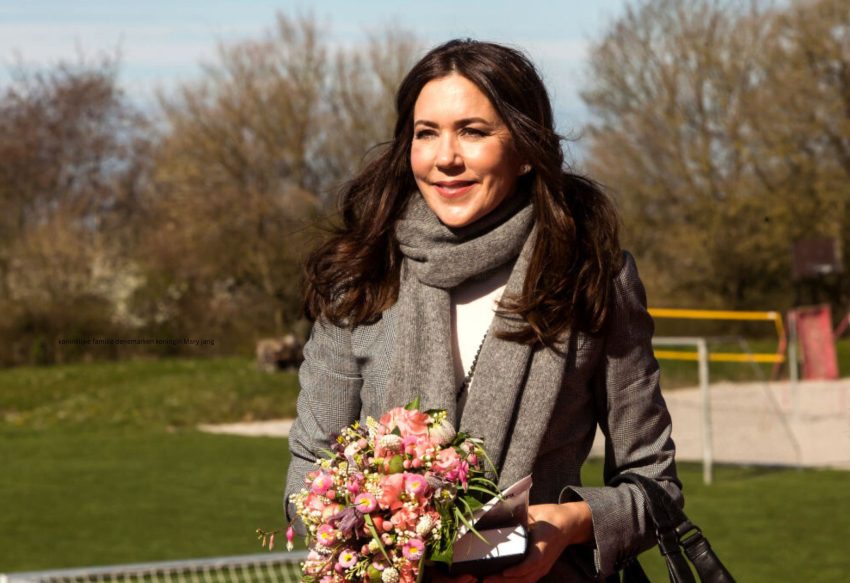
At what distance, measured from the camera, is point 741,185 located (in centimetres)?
3331

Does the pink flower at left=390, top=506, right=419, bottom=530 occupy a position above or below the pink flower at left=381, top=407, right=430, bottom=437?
below

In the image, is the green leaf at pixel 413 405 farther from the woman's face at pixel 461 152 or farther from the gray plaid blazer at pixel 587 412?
the woman's face at pixel 461 152

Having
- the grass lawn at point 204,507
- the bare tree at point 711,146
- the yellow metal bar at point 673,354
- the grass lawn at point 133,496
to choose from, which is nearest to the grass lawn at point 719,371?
the yellow metal bar at point 673,354

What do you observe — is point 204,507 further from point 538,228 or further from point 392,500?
point 392,500

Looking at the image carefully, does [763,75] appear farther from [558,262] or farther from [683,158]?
[558,262]

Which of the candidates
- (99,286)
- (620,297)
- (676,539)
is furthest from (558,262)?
(99,286)

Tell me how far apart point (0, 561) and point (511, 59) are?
23.4 feet

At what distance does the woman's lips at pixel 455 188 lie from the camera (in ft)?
8.27

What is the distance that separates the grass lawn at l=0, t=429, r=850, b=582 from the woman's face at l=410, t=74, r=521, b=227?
19.2 feet

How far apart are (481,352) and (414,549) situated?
19.3 inches

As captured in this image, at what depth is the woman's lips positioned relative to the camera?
2.52m

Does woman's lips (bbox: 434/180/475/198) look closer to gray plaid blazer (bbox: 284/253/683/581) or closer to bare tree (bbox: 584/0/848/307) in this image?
gray plaid blazer (bbox: 284/253/683/581)

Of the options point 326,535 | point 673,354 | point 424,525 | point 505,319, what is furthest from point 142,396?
point 424,525

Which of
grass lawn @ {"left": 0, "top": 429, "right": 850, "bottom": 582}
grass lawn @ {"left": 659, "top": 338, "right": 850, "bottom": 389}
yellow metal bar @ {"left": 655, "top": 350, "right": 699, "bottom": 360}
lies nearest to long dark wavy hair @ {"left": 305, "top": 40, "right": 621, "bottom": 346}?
grass lawn @ {"left": 0, "top": 429, "right": 850, "bottom": 582}
